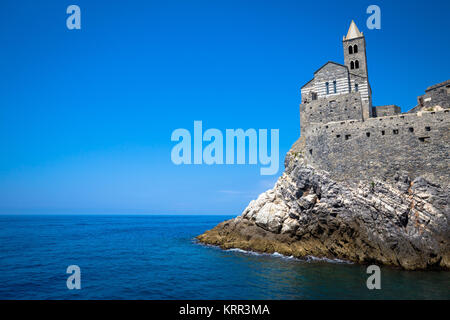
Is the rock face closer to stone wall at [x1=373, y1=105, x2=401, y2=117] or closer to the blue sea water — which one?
the blue sea water

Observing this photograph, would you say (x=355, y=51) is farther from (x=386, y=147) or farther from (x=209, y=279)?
(x=209, y=279)

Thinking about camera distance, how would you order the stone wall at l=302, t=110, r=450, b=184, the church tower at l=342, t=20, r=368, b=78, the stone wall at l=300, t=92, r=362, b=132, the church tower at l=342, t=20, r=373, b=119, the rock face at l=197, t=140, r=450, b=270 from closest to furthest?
the rock face at l=197, t=140, r=450, b=270
the stone wall at l=302, t=110, r=450, b=184
the stone wall at l=300, t=92, r=362, b=132
the church tower at l=342, t=20, r=373, b=119
the church tower at l=342, t=20, r=368, b=78

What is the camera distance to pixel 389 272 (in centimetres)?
2638

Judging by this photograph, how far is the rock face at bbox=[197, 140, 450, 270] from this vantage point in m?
28.4

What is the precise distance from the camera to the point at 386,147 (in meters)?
33.1

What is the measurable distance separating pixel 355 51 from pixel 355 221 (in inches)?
1098

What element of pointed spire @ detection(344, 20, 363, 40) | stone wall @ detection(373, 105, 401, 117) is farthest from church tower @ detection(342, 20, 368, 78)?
stone wall @ detection(373, 105, 401, 117)

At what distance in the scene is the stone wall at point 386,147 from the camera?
30562 mm

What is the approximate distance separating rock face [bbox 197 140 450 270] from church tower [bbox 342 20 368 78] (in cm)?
1624
